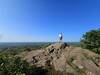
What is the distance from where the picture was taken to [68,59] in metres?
25.5

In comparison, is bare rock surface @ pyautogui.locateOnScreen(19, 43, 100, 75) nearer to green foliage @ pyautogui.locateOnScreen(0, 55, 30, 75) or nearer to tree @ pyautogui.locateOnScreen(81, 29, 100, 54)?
green foliage @ pyautogui.locateOnScreen(0, 55, 30, 75)

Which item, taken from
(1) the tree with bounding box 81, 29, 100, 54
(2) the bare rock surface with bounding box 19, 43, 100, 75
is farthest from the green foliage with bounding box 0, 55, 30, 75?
(1) the tree with bounding box 81, 29, 100, 54

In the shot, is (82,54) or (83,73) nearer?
(83,73)

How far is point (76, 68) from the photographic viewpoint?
23547mm

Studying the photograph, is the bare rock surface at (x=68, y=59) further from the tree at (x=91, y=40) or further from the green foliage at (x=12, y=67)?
the tree at (x=91, y=40)

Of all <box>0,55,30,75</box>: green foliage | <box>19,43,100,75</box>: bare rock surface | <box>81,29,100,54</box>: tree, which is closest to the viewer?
<box>0,55,30,75</box>: green foliage

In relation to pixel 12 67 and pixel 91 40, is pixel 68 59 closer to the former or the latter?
pixel 12 67

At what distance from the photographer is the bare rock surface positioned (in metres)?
23.2

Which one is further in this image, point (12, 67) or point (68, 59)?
point (68, 59)

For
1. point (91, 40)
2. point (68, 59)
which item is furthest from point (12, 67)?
point (91, 40)

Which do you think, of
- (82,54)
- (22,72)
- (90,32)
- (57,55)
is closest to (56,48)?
(57,55)

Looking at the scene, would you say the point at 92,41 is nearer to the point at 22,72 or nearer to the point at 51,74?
the point at 51,74

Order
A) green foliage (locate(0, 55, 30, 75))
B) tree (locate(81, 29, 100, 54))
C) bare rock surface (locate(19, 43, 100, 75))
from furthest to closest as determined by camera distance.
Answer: tree (locate(81, 29, 100, 54))
bare rock surface (locate(19, 43, 100, 75))
green foliage (locate(0, 55, 30, 75))

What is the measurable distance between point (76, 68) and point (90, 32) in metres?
31.8
